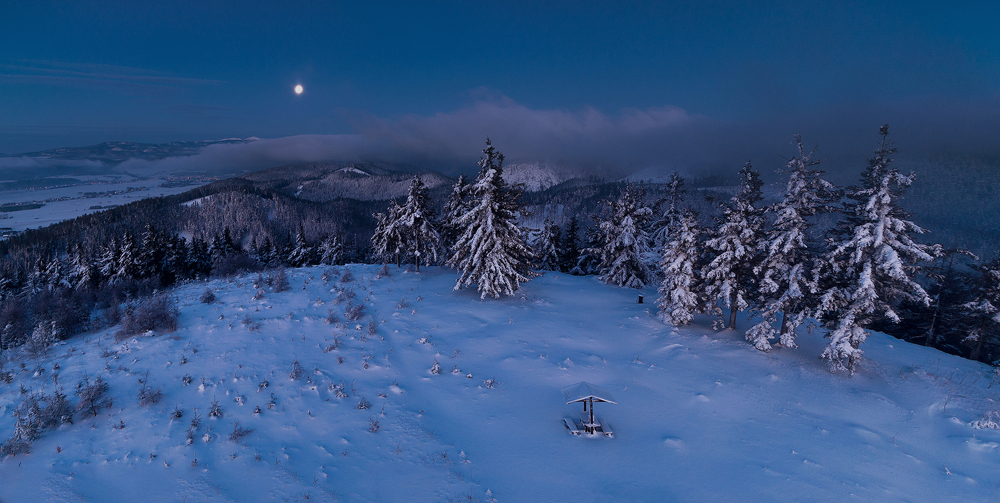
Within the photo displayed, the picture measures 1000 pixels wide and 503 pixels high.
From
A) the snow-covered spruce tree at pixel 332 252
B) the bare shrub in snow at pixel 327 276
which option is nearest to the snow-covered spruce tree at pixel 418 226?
the bare shrub in snow at pixel 327 276

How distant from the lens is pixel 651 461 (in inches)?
404

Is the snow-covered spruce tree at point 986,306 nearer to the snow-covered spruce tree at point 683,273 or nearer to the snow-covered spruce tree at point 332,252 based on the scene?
the snow-covered spruce tree at point 683,273

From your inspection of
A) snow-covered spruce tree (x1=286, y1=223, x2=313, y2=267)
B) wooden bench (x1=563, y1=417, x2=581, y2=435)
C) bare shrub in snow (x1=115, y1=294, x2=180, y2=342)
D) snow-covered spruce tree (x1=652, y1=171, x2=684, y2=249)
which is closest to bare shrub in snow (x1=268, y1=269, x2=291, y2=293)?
bare shrub in snow (x1=115, y1=294, x2=180, y2=342)

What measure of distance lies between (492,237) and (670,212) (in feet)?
78.1

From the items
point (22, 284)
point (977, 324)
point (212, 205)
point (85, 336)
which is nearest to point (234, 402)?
point (85, 336)

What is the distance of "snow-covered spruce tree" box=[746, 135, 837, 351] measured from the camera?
16.9 metres

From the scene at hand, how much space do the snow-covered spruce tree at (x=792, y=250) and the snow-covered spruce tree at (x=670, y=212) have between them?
17.5 m

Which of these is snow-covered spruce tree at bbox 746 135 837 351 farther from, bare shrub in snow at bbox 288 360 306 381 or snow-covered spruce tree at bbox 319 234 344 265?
snow-covered spruce tree at bbox 319 234 344 265

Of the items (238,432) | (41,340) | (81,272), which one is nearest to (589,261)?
(238,432)

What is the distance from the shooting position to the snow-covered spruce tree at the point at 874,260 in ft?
48.7

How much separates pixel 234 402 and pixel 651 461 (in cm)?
1211

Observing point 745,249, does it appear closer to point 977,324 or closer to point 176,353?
point 977,324

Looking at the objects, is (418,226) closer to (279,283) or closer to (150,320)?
(279,283)

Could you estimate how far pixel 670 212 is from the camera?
125 feet
